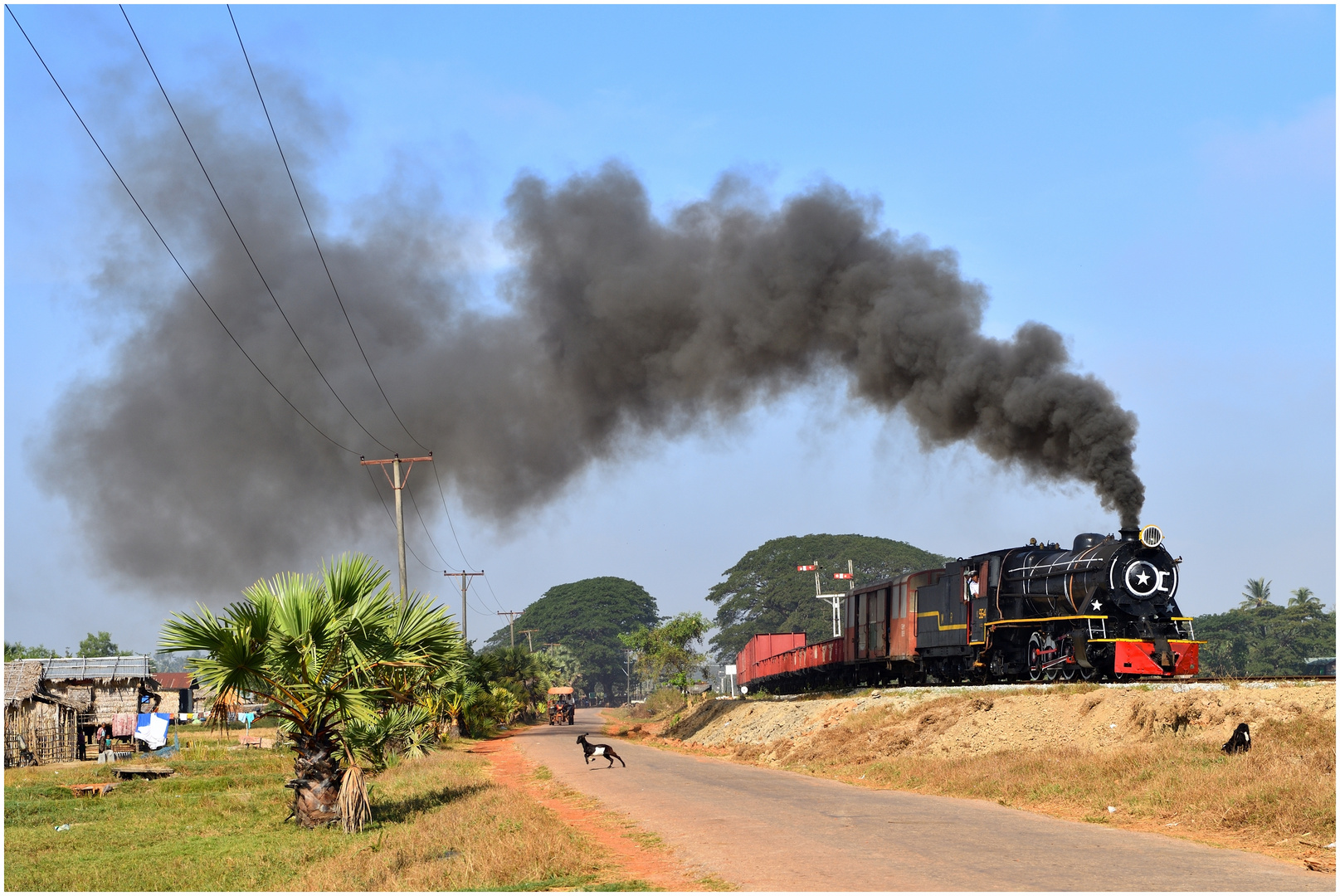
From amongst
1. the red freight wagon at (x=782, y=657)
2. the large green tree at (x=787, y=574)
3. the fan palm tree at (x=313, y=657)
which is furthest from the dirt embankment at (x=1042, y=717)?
the large green tree at (x=787, y=574)

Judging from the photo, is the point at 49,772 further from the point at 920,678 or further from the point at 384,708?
the point at 920,678

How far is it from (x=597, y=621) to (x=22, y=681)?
88594 mm

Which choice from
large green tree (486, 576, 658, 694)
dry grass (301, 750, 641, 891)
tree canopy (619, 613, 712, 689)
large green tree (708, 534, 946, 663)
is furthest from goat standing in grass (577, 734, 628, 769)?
large green tree (486, 576, 658, 694)

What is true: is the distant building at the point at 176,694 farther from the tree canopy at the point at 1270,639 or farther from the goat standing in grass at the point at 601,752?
the tree canopy at the point at 1270,639

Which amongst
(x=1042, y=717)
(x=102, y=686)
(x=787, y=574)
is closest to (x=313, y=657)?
(x=1042, y=717)

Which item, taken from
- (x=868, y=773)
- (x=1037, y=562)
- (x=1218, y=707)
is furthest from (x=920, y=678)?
(x=1218, y=707)

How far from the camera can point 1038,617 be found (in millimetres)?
21016

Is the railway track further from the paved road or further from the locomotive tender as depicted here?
the paved road

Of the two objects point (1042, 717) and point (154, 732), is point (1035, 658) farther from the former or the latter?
point (154, 732)

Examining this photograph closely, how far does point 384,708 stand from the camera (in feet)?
47.2

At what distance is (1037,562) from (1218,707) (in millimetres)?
6663

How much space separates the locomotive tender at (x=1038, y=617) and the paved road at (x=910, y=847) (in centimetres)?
679

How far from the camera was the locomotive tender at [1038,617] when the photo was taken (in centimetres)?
1914

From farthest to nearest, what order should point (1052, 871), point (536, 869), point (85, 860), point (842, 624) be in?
1. point (842, 624)
2. point (85, 860)
3. point (536, 869)
4. point (1052, 871)
